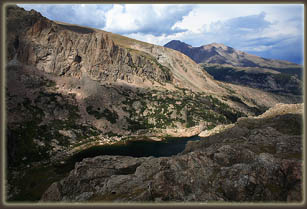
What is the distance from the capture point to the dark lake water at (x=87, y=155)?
7569cm

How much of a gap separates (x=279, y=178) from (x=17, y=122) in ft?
497

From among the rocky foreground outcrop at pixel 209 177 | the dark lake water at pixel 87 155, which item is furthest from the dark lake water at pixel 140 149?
the rocky foreground outcrop at pixel 209 177

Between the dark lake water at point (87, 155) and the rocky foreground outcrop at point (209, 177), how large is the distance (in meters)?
33.1

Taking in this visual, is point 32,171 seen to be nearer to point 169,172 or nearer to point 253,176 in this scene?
point 169,172

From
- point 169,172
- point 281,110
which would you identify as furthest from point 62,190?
point 281,110

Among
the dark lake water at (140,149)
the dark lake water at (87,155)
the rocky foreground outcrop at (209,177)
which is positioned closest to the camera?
the rocky foreground outcrop at (209,177)

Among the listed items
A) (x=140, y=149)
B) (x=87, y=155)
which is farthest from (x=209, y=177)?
(x=140, y=149)

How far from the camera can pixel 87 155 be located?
398 ft

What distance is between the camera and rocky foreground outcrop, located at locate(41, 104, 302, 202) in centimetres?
2845

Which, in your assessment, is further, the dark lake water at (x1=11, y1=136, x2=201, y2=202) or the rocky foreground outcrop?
the dark lake water at (x1=11, y1=136, x2=201, y2=202)

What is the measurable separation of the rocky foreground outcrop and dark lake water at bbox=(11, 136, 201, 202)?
33.1 meters

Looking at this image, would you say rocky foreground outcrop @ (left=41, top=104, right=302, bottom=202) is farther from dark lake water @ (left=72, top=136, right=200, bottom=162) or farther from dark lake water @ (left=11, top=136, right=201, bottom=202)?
dark lake water @ (left=72, top=136, right=200, bottom=162)

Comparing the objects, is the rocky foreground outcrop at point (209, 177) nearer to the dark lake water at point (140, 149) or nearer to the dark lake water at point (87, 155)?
the dark lake water at point (87, 155)

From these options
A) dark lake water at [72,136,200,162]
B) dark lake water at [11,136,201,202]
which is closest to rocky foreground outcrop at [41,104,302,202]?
dark lake water at [11,136,201,202]
